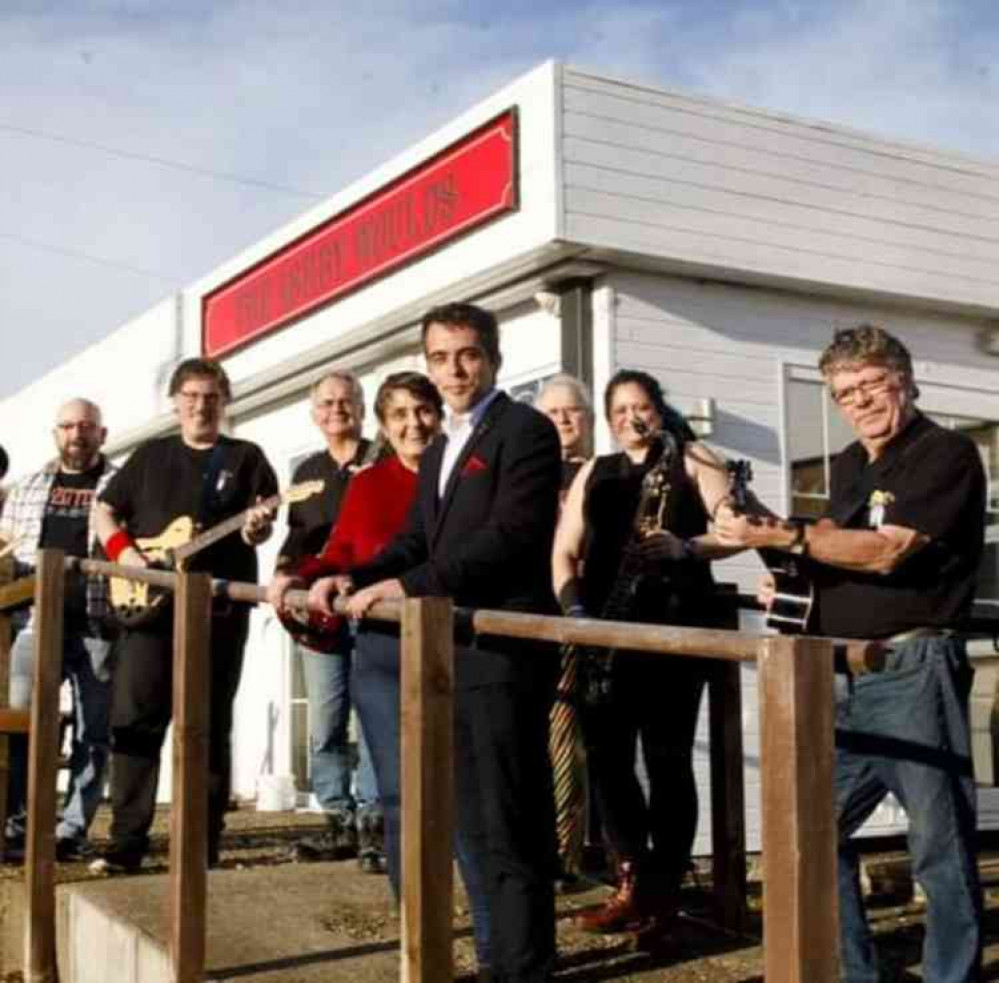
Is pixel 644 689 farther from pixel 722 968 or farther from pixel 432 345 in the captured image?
pixel 432 345

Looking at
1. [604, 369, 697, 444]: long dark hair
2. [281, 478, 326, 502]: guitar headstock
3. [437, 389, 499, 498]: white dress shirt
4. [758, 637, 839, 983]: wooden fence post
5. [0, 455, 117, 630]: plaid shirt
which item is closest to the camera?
[758, 637, 839, 983]: wooden fence post

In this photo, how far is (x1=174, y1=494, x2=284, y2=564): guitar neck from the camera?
19.3 feet

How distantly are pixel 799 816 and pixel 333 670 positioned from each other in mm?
4056

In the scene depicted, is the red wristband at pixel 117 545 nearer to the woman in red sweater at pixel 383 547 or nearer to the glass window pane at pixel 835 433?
the woman in red sweater at pixel 383 547

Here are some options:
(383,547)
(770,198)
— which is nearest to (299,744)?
(770,198)

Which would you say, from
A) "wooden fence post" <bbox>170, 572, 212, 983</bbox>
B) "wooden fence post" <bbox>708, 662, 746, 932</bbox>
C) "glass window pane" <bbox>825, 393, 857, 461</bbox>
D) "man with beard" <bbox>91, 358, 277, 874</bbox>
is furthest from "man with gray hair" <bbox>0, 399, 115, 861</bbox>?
"glass window pane" <bbox>825, 393, 857, 461</bbox>

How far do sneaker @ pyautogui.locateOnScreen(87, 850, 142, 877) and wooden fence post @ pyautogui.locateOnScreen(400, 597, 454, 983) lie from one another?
103 inches

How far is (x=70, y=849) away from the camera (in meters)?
6.51

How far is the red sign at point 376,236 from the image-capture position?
24.6 ft

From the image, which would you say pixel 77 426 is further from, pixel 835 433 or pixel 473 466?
pixel 835 433

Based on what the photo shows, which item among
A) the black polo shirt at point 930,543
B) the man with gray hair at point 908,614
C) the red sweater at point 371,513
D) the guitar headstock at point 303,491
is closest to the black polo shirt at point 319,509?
the guitar headstock at point 303,491

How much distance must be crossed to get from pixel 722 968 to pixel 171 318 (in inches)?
311

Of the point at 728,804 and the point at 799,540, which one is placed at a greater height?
the point at 799,540

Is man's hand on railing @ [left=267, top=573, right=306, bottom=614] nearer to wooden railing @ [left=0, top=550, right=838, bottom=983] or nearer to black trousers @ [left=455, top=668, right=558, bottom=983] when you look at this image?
wooden railing @ [left=0, top=550, right=838, bottom=983]
